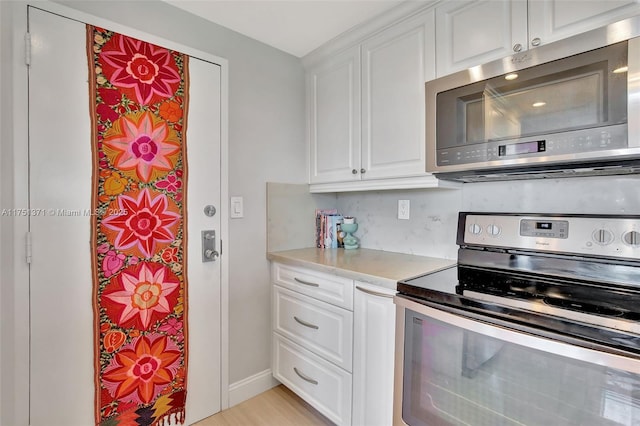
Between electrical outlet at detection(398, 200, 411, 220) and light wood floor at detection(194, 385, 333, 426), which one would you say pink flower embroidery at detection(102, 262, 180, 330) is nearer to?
light wood floor at detection(194, 385, 333, 426)

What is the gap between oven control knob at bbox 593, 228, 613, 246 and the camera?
1.18 meters

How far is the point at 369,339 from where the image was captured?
144cm

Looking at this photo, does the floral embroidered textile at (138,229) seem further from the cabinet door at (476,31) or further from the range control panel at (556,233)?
the range control panel at (556,233)

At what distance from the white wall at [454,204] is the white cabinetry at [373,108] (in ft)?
0.95

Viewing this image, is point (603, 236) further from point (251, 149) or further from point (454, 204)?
point (251, 149)

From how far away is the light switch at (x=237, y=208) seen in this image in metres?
1.89

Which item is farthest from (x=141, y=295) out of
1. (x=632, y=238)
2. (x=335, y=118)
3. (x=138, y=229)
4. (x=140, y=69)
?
(x=632, y=238)

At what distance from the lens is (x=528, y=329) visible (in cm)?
92

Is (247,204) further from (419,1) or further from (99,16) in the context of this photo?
(419,1)

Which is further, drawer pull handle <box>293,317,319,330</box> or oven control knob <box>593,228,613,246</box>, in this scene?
drawer pull handle <box>293,317,319,330</box>

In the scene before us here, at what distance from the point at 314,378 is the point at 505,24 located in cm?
188

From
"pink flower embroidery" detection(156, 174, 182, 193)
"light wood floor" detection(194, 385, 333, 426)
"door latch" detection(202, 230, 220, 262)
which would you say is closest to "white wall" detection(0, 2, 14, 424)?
"pink flower embroidery" detection(156, 174, 182, 193)

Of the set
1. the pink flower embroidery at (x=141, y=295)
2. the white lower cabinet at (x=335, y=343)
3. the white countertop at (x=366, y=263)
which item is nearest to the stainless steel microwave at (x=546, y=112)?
the white countertop at (x=366, y=263)

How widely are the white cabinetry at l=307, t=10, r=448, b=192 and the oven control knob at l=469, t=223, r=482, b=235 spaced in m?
0.28
